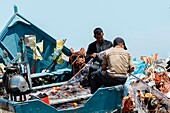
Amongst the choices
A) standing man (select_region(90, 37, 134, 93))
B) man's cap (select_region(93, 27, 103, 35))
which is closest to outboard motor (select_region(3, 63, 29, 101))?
standing man (select_region(90, 37, 134, 93))

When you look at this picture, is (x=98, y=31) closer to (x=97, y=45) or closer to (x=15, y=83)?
(x=97, y=45)

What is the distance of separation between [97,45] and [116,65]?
1.55 metres

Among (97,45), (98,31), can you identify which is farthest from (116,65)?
(97,45)

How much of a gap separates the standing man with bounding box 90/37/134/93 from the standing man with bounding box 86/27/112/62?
1.09 m

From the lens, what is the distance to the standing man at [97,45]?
25.3 feet

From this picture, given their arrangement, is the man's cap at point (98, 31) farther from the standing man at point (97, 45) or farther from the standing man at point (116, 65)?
the standing man at point (116, 65)

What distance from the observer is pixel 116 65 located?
21.2 feet

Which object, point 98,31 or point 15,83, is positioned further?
point 98,31

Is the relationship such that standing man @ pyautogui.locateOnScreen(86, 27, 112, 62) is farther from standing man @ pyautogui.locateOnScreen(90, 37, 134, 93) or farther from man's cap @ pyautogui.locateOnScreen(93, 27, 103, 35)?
standing man @ pyautogui.locateOnScreen(90, 37, 134, 93)

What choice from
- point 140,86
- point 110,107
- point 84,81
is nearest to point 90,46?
point 84,81

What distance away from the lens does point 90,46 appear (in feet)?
26.5

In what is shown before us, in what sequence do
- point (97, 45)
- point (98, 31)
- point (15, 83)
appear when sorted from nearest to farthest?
point (15, 83)
point (98, 31)
point (97, 45)

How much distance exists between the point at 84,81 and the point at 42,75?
1.61 metres

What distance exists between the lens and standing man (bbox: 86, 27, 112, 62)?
770 centimetres
